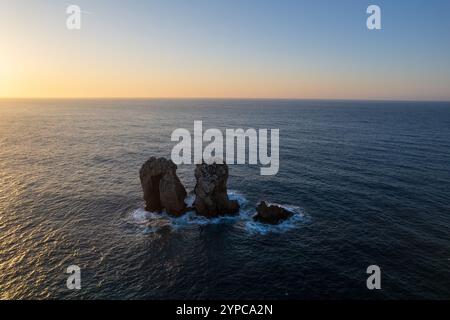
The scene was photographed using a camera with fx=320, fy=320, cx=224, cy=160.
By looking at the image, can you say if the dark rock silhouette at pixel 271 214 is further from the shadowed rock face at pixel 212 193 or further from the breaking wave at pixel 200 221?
the shadowed rock face at pixel 212 193

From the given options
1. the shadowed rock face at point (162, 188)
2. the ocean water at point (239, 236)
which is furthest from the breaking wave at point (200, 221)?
the shadowed rock face at point (162, 188)

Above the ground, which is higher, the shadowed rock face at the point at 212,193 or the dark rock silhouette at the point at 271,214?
the shadowed rock face at the point at 212,193

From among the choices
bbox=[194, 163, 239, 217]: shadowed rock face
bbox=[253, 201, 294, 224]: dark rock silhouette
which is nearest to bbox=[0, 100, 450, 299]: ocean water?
bbox=[253, 201, 294, 224]: dark rock silhouette

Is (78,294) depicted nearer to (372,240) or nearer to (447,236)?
(372,240)

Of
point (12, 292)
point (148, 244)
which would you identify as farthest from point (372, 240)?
point (12, 292)

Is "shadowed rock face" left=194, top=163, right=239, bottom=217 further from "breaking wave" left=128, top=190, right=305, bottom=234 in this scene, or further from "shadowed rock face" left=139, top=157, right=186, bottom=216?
"shadowed rock face" left=139, top=157, right=186, bottom=216

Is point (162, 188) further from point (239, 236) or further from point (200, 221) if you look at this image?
point (239, 236)
